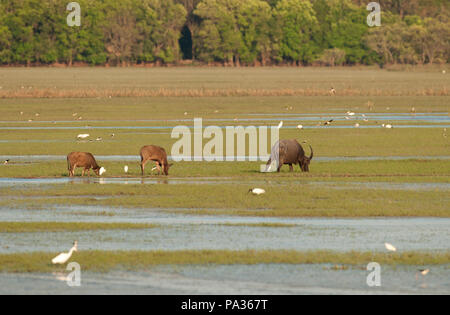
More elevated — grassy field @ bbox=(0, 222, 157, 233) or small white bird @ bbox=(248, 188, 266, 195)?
grassy field @ bbox=(0, 222, 157, 233)

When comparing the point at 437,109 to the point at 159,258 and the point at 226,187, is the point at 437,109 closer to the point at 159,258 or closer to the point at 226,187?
the point at 226,187

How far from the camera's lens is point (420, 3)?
16925cm

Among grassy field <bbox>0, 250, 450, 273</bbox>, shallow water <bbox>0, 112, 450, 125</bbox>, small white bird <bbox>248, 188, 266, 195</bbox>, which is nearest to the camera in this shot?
grassy field <bbox>0, 250, 450, 273</bbox>

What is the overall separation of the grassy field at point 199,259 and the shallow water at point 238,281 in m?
0.29

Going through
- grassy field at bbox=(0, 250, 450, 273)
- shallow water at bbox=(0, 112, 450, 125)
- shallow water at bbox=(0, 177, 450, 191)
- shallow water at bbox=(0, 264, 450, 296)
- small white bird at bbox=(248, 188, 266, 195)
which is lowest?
shallow water at bbox=(0, 112, 450, 125)

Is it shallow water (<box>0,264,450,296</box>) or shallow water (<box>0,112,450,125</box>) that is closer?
shallow water (<box>0,264,450,296</box>)

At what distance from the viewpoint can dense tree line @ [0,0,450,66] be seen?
139 metres

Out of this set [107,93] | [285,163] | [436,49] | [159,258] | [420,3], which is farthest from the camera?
[420,3]

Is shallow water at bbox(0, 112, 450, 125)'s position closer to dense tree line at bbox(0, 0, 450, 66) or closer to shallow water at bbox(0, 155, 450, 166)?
shallow water at bbox(0, 155, 450, 166)

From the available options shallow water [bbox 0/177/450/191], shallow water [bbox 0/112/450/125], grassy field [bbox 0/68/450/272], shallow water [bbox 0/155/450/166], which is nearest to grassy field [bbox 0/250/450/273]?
grassy field [bbox 0/68/450/272]

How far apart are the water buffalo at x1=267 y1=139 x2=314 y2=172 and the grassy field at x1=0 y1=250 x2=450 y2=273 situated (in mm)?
10143

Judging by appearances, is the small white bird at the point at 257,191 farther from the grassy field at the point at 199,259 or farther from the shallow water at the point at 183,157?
the shallow water at the point at 183,157

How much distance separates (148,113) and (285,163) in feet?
98.0
